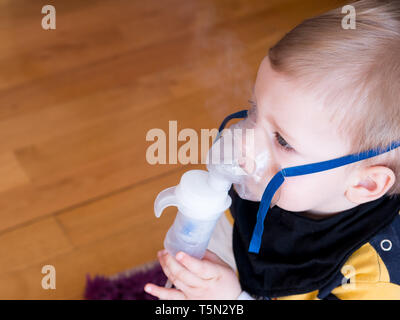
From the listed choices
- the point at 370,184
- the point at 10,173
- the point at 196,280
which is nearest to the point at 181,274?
the point at 196,280

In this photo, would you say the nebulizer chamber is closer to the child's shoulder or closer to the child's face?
the child's face

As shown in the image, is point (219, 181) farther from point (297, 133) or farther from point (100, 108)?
point (100, 108)

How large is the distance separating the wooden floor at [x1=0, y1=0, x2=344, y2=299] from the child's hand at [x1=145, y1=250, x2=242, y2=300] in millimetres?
238

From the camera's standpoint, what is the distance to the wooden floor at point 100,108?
1273mm

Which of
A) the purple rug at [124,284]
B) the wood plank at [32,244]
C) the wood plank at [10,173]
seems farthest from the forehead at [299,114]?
the wood plank at [10,173]

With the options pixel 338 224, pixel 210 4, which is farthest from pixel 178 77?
pixel 338 224

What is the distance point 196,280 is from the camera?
0.88 m

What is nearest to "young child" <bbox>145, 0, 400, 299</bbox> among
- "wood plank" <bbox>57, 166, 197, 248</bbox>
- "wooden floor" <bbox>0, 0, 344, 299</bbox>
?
"wooden floor" <bbox>0, 0, 344, 299</bbox>

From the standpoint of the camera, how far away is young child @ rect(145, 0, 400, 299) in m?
0.71

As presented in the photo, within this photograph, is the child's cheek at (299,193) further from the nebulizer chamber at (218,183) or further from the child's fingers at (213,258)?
the child's fingers at (213,258)

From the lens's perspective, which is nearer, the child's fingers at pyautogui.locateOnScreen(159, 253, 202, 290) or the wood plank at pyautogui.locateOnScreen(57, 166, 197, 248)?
the child's fingers at pyautogui.locateOnScreen(159, 253, 202, 290)

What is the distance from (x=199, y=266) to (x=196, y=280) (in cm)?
3

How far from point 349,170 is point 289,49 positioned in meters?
0.20

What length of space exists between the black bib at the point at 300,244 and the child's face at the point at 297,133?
0.28 ft
